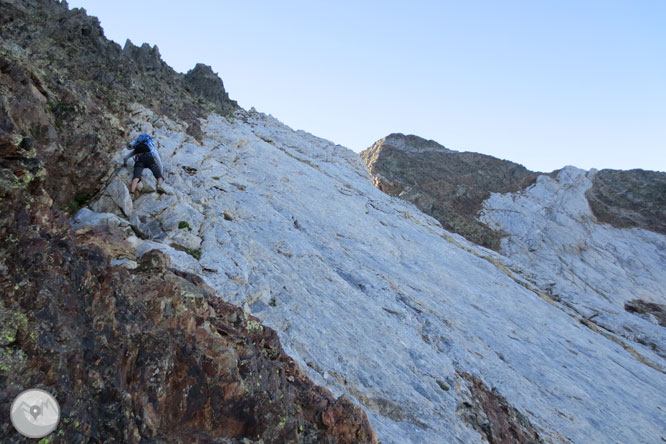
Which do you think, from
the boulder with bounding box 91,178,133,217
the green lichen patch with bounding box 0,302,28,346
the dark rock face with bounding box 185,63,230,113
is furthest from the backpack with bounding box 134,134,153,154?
the dark rock face with bounding box 185,63,230,113

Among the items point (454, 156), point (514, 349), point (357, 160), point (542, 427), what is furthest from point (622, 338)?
point (454, 156)

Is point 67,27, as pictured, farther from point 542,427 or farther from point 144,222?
point 542,427

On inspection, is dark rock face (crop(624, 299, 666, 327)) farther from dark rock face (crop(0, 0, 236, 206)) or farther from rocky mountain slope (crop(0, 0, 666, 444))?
dark rock face (crop(0, 0, 236, 206))

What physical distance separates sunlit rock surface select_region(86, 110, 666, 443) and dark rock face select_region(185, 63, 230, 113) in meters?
A: 18.2

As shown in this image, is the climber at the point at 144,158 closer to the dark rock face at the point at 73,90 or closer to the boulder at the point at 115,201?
the dark rock face at the point at 73,90

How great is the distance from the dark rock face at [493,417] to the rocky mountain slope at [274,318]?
75 mm

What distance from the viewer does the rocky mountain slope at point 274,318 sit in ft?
16.5

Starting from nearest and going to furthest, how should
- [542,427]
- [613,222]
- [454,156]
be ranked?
[542,427], [613,222], [454,156]

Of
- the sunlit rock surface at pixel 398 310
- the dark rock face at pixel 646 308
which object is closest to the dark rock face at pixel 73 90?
the sunlit rock surface at pixel 398 310

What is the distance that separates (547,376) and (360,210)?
49.7 ft

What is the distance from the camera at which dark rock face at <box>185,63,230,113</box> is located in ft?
146

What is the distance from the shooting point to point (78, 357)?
4723 mm

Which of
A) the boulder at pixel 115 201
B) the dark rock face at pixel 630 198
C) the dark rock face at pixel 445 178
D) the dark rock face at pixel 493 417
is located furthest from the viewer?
the dark rock face at pixel 630 198

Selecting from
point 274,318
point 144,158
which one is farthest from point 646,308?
point 144,158
